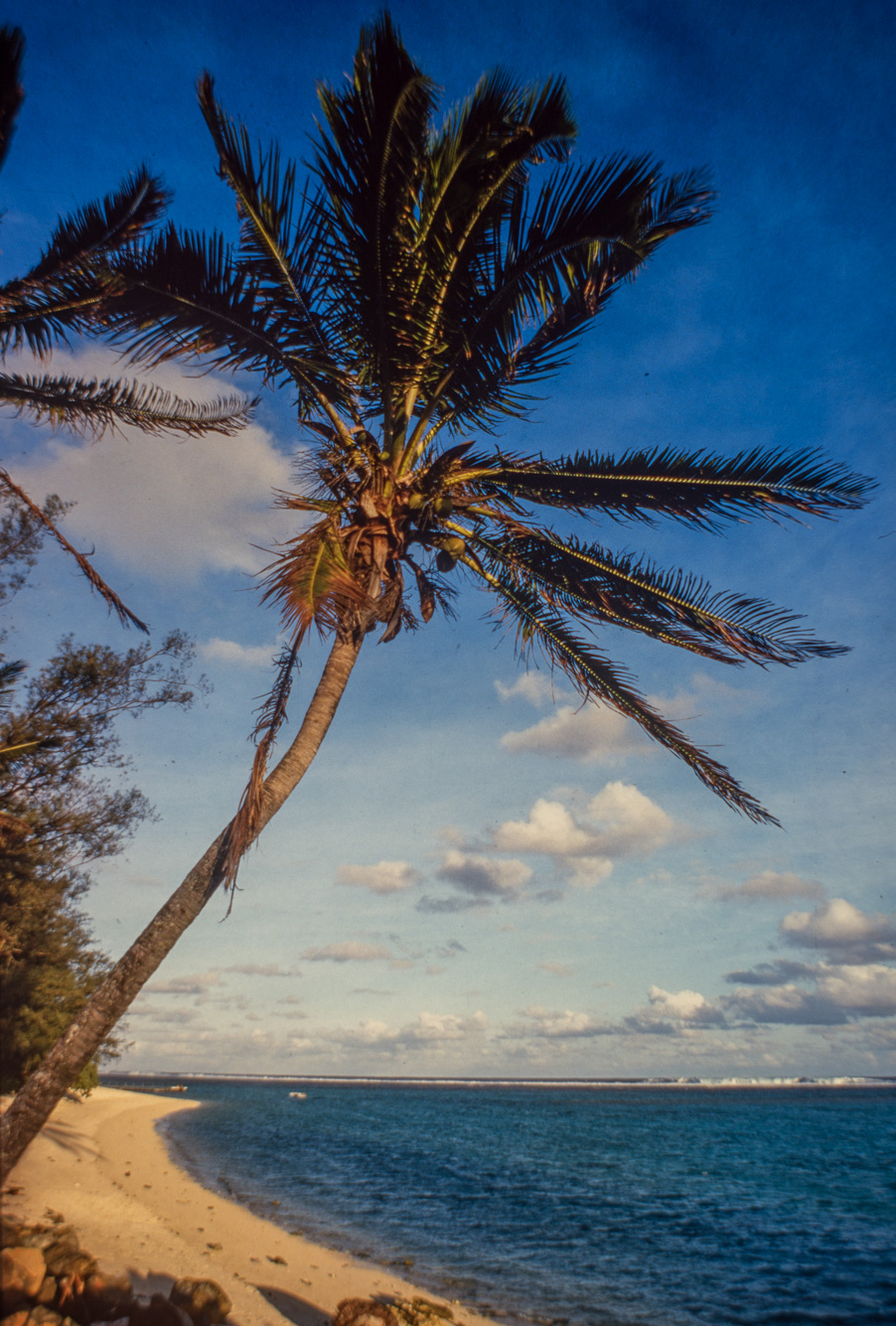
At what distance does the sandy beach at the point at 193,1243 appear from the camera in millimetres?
8805

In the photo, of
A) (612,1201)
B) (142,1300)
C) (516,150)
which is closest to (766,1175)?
(612,1201)

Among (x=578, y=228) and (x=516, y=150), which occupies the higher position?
(x=516, y=150)

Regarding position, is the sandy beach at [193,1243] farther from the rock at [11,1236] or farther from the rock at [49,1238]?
the rock at [11,1236]

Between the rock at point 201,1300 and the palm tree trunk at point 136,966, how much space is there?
425cm

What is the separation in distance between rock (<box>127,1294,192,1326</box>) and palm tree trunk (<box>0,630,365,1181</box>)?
2.96 metres

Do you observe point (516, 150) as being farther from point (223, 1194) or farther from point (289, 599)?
point (223, 1194)

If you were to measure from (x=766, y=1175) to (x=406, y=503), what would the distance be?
3789 centimetres

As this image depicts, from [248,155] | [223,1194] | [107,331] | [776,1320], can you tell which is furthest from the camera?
[223,1194]

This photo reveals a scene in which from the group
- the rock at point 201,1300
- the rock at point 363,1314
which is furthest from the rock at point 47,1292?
the rock at point 363,1314

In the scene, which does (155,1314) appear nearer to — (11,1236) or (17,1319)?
(11,1236)

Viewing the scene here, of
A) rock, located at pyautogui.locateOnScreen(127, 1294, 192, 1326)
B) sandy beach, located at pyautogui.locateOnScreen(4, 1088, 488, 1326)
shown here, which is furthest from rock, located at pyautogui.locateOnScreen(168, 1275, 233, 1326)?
rock, located at pyautogui.locateOnScreen(127, 1294, 192, 1326)

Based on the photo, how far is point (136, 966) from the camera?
184 inches

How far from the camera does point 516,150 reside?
5352 mm

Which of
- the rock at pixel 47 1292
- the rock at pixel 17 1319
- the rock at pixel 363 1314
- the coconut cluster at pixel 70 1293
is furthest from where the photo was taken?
the rock at pixel 363 1314
